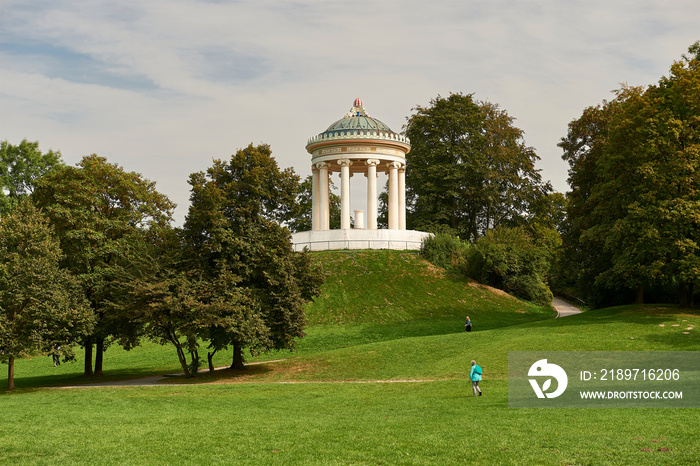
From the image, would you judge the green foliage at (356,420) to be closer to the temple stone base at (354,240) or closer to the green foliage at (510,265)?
the green foliage at (510,265)

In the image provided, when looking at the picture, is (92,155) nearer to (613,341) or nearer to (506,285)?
(613,341)

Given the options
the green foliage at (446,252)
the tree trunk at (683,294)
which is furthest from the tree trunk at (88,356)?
the tree trunk at (683,294)

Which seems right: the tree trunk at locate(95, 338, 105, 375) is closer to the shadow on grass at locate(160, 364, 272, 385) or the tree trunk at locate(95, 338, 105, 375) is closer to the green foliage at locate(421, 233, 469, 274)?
the shadow on grass at locate(160, 364, 272, 385)

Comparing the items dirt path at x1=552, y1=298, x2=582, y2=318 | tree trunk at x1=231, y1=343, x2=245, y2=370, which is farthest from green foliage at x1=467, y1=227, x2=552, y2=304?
tree trunk at x1=231, y1=343, x2=245, y2=370

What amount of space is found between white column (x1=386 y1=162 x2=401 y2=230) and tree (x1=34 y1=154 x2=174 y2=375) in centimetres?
2752

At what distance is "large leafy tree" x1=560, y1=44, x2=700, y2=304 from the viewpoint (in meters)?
40.9

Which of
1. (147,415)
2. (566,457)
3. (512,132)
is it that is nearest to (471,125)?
(512,132)

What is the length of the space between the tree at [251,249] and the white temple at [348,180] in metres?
23.7

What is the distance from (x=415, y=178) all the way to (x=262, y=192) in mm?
37882

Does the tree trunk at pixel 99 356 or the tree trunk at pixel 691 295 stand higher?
the tree trunk at pixel 691 295

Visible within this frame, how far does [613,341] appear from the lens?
1393 inches

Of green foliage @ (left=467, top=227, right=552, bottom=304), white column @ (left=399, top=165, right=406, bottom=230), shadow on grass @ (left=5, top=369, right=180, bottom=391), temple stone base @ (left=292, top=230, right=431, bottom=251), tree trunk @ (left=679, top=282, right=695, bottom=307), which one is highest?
white column @ (left=399, top=165, right=406, bottom=230)

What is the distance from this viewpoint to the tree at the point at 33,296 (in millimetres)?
32094

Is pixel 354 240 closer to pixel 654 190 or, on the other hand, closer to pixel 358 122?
pixel 358 122
